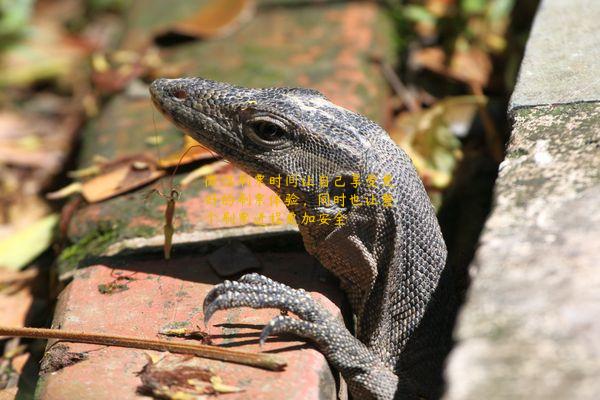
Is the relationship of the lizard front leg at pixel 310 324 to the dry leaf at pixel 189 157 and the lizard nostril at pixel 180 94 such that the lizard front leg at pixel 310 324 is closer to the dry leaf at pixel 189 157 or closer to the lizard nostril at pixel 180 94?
the lizard nostril at pixel 180 94

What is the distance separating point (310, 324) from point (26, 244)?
2605 millimetres

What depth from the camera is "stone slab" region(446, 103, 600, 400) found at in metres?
2.44

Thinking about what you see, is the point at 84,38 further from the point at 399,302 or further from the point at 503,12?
the point at 399,302

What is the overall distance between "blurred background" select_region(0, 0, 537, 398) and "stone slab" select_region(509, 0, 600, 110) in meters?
0.54

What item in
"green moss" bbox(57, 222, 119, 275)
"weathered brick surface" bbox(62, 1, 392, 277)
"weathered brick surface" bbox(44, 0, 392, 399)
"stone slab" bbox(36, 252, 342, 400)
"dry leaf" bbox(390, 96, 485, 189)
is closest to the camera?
"stone slab" bbox(36, 252, 342, 400)

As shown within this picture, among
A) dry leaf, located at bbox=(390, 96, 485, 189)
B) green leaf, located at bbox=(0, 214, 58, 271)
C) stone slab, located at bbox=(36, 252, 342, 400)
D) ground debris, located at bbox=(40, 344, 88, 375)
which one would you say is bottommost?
green leaf, located at bbox=(0, 214, 58, 271)

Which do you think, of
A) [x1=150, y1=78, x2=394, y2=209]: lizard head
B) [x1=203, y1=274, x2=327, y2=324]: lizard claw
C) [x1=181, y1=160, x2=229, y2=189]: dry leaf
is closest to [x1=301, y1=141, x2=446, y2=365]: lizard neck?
[x1=150, y1=78, x2=394, y2=209]: lizard head

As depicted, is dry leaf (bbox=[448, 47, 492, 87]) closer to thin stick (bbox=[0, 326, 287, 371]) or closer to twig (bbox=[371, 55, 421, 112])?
twig (bbox=[371, 55, 421, 112])

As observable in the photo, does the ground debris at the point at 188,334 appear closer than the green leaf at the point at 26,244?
Yes

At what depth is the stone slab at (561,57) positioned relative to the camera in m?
4.06

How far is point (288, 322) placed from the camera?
11.1 feet

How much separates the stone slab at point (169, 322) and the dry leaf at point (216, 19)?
9.92ft

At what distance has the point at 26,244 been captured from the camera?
17.6ft

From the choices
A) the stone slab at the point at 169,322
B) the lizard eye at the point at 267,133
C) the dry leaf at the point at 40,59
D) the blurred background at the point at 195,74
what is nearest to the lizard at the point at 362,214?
the lizard eye at the point at 267,133
